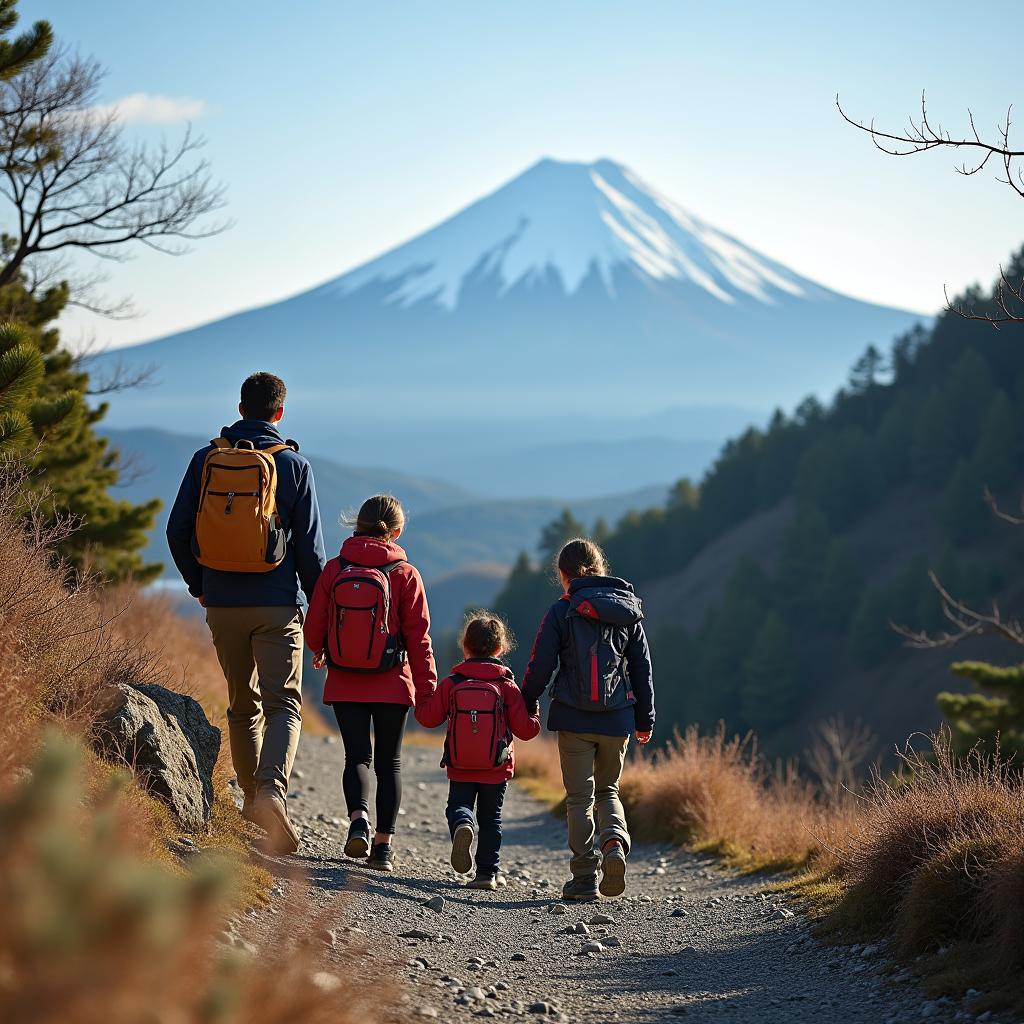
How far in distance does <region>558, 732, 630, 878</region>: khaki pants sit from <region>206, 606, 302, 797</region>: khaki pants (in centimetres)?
149

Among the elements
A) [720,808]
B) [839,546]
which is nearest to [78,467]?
[720,808]

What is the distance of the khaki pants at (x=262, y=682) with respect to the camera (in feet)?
20.9

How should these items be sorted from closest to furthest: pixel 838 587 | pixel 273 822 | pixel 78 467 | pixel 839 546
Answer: pixel 273 822 → pixel 78 467 → pixel 839 546 → pixel 838 587

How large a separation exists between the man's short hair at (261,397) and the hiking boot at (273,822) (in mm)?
2004

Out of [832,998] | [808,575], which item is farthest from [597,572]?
[808,575]

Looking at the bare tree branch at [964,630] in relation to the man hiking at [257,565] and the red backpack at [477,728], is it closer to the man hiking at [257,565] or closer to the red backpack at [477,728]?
the red backpack at [477,728]

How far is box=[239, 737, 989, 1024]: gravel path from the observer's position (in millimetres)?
4633

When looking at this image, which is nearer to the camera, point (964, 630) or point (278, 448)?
point (278, 448)

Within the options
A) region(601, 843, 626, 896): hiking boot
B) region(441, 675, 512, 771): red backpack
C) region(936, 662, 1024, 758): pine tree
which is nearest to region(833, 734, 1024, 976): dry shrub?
region(601, 843, 626, 896): hiking boot

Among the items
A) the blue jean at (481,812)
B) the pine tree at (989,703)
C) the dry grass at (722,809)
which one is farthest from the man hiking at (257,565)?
the pine tree at (989,703)

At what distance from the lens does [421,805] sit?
492 inches

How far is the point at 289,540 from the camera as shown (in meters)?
6.48

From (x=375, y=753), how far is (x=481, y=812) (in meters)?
0.69

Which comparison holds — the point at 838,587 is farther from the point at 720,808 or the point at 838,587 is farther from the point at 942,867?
the point at 942,867
